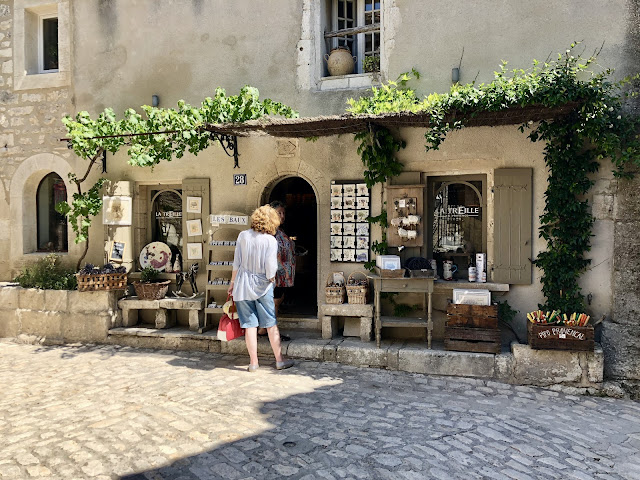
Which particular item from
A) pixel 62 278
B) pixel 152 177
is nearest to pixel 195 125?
pixel 152 177

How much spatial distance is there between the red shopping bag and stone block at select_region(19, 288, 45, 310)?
3.28 metres

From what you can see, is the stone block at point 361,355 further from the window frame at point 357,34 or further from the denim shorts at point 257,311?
the window frame at point 357,34

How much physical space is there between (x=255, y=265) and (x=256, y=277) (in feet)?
0.45

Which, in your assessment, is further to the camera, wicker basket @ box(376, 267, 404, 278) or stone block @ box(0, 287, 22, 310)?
stone block @ box(0, 287, 22, 310)

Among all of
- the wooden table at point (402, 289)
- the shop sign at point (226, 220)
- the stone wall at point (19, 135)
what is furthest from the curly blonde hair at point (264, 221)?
the stone wall at point (19, 135)

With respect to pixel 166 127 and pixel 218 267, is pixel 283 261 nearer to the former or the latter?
pixel 218 267

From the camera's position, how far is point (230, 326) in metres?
5.92

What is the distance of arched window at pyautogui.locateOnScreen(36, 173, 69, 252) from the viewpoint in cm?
842

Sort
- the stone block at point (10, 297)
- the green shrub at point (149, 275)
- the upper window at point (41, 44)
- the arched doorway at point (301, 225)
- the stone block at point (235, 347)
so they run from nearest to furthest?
the stone block at point (235, 347) → the green shrub at point (149, 275) → the stone block at point (10, 297) → the upper window at point (41, 44) → the arched doorway at point (301, 225)

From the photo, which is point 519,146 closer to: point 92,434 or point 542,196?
point 542,196

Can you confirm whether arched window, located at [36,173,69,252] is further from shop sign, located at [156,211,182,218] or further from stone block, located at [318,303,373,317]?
stone block, located at [318,303,373,317]

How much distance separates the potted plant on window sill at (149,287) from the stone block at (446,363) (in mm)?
3447

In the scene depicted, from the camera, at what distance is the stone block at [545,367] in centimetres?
518

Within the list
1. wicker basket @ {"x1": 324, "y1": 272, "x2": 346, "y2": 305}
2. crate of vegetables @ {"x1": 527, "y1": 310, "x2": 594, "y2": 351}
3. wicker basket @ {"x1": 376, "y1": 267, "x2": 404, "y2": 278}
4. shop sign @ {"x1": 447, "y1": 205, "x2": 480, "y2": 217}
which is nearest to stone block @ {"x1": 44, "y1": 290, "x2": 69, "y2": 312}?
wicker basket @ {"x1": 324, "y1": 272, "x2": 346, "y2": 305}
